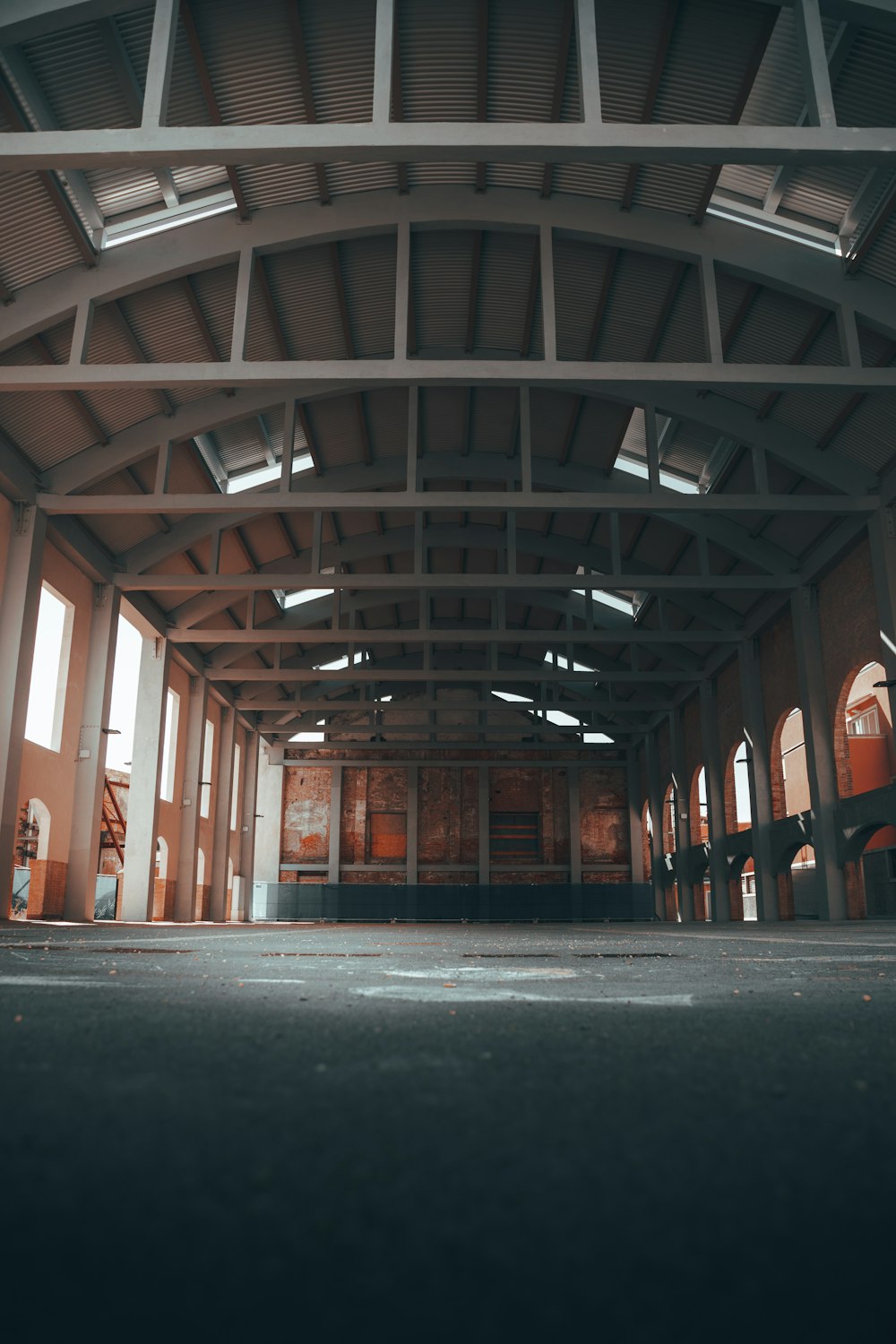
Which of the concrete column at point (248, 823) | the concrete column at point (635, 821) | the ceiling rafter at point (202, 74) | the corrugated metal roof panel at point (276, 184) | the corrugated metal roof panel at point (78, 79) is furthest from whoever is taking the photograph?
the concrete column at point (635, 821)

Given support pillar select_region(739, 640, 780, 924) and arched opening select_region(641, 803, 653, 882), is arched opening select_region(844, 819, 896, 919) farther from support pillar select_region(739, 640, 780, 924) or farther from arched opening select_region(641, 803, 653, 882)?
arched opening select_region(641, 803, 653, 882)

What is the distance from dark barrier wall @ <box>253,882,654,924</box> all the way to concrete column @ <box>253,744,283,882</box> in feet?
3.24

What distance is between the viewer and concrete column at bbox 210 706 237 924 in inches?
1293

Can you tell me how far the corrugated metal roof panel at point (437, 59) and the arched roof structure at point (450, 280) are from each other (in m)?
0.04

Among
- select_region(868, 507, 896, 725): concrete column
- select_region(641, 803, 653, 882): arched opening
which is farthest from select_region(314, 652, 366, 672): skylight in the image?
select_region(868, 507, 896, 725): concrete column

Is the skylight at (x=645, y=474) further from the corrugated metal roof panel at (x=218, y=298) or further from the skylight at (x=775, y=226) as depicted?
the corrugated metal roof panel at (x=218, y=298)

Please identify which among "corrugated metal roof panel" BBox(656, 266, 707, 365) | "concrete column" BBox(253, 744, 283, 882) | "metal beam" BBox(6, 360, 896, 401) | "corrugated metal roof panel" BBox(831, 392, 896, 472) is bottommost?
"concrete column" BBox(253, 744, 283, 882)

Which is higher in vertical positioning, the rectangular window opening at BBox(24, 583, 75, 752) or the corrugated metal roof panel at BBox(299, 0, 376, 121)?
the corrugated metal roof panel at BBox(299, 0, 376, 121)

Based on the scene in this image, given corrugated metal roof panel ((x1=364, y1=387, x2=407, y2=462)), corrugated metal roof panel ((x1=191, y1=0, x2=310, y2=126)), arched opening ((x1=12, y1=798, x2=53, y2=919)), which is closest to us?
corrugated metal roof panel ((x1=191, y1=0, x2=310, y2=126))

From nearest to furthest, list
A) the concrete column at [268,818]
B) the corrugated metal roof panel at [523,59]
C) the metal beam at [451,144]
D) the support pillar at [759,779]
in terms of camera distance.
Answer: the metal beam at [451,144] → the corrugated metal roof panel at [523,59] → the support pillar at [759,779] → the concrete column at [268,818]

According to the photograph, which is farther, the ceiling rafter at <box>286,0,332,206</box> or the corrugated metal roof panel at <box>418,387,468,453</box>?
the corrugated metal roof panel at <box>418,387,468,453</box>

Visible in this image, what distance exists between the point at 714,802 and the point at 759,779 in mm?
3741

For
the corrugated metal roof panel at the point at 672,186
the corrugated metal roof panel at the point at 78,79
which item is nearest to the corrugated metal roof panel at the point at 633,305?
the corrugated metal roof panel at the point at 672,186

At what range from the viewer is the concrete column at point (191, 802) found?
28734 millimetres
